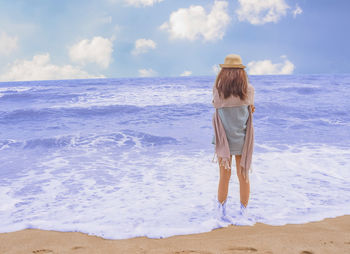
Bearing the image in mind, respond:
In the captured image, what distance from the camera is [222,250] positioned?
273cm

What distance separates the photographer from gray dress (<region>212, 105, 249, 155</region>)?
11.0ft

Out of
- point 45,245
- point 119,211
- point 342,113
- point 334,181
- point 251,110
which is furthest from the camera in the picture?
point 342,113

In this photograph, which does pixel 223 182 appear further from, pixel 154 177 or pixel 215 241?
pixel 154 177

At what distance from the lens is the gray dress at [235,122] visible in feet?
11.0

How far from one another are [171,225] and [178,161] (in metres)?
2.78

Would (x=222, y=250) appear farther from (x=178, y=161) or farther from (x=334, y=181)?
(x=178, y=161)

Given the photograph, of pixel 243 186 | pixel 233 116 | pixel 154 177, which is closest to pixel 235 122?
pixel 233 116

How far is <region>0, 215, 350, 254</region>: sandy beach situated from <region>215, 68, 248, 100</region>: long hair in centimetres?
145

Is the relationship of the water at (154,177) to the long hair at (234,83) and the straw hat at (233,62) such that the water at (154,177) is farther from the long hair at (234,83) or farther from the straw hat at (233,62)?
the straw hat at (233,62)

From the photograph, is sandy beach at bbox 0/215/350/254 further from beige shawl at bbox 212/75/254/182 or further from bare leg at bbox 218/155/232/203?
beige shawl at bbox 212/75/254/182

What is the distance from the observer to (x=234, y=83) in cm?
325

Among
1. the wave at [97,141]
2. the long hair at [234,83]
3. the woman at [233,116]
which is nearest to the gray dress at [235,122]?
the woman at [233,116]

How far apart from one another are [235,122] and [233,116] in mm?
71

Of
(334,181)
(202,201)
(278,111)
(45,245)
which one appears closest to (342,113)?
(278,111)
